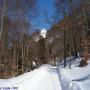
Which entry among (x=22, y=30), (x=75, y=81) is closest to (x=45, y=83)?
(x=75, y=81)

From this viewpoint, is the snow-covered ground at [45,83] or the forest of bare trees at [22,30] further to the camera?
the forest of bare trees at [22,30]

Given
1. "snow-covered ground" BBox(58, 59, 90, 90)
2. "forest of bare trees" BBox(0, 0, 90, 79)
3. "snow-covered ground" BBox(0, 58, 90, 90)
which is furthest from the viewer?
"forest of bare trees" BBox(0, 0, 90, 79)

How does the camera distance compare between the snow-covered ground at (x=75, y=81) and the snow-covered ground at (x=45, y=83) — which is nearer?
the snow-covered ground at (x=75, y=81)

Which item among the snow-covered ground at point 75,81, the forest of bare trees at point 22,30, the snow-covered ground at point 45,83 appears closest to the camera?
the snow-covered ground at point 75,81

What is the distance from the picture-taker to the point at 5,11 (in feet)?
107

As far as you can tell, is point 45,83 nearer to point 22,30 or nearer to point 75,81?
point 75,81

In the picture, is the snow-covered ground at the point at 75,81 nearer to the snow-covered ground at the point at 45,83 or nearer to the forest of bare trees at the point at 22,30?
the snow-covered ground at the point at 45,83

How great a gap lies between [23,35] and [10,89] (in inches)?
1050

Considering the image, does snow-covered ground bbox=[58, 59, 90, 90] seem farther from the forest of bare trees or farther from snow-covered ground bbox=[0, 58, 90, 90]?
the forest of bare trees

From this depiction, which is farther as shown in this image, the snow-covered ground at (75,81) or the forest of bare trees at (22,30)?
the forest of bare trees at (22,30)

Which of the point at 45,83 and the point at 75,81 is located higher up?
the point at 75,81

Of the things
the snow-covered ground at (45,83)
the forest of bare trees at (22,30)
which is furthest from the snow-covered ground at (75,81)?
the forest of bare trees at (22,30)

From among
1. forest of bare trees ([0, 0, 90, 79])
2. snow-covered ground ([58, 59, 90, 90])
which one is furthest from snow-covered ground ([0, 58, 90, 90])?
forest of bare trees ([0, 0, 90, 79])

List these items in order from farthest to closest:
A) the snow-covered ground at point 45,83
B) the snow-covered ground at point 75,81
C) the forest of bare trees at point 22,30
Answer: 1. the forest of bare trees at point 22,30
2. the snow-covered ground at point 45,83
3. the snow-covered ground at point 75,81
